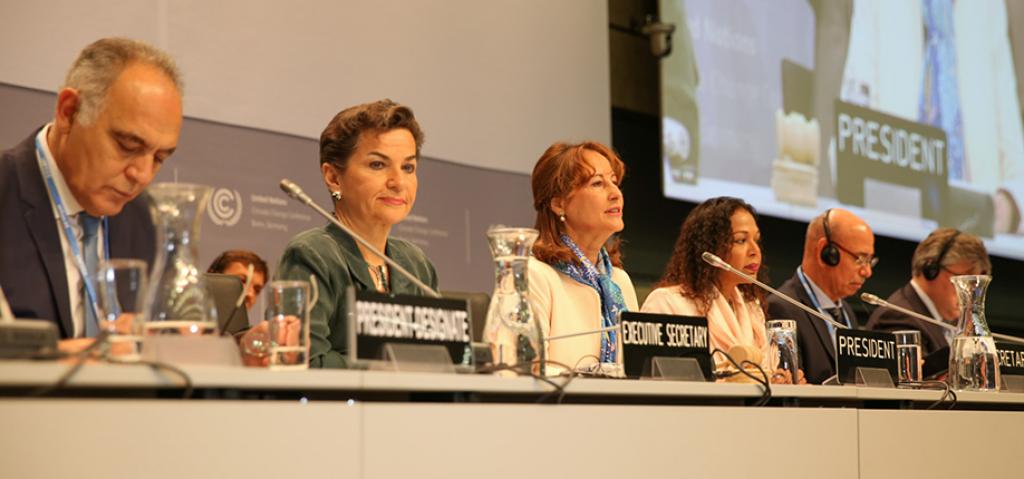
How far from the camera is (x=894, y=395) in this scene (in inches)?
86.0

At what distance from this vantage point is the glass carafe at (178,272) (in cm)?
138

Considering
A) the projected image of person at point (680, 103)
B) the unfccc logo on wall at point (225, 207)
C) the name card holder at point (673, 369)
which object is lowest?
the name card holder at point (673, 369)

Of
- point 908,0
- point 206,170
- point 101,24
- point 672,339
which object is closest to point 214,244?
point 206,170

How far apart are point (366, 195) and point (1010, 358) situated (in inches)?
60.2

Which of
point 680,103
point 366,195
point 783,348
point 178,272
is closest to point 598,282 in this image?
point 783,348

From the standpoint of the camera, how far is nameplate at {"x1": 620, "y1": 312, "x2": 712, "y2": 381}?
185cm

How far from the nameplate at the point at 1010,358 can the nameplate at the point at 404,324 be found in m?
1.53

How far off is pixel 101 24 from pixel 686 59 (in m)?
2.55

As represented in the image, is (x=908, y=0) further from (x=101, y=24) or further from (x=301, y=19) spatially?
(x=101, y=24)

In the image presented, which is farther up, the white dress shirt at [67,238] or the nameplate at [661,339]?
the white dress shirt at [67,238]

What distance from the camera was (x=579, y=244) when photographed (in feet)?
9.59

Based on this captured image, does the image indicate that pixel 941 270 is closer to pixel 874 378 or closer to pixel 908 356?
pixel 908 356

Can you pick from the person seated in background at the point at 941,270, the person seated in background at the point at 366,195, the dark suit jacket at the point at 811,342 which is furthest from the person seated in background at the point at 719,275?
the person seated in background at the point at 941,270

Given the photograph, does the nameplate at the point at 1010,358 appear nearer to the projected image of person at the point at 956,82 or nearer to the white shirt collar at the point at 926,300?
the white shirt collar at the point at 926,300
